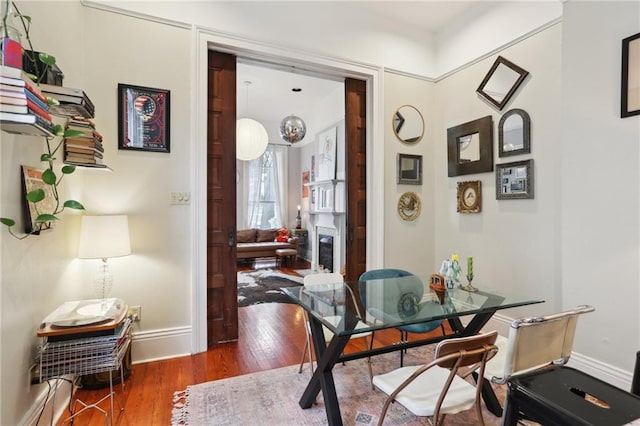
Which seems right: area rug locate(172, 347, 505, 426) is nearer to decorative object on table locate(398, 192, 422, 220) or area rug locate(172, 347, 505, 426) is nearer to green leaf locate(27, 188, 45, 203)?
green leaf locate(27, 188, 45, 203)

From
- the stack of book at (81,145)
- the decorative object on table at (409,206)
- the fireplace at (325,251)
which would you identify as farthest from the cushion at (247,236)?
the stack of book at (81,145)

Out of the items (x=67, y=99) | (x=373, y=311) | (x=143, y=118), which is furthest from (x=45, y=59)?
(x=373, y=311)

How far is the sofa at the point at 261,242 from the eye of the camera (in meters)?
6.72

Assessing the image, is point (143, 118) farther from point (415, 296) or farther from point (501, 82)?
point (501, 82)

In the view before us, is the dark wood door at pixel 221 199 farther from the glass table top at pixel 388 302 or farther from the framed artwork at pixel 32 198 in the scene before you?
the framed artwork at pixel 32 198

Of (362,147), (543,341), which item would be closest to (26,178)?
(543,341)

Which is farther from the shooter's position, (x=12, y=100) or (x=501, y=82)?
(x=501, y=82)

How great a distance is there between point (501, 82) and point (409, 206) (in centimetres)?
151

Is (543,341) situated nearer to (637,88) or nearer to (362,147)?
(637,88)

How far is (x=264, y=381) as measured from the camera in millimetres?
2348

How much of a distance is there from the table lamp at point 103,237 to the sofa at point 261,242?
4.31 meters

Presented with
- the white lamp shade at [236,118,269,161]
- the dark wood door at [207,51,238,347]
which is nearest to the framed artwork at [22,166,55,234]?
the dark wood door at [207,51,238,347]

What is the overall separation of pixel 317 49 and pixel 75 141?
2.26 m

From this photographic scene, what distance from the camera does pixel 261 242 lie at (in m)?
7.33
